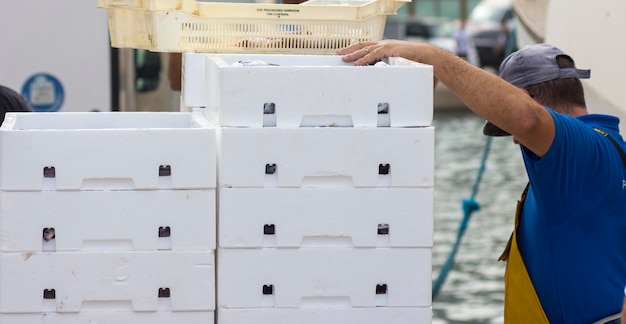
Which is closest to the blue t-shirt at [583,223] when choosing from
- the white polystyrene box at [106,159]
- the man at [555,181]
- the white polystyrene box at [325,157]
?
the man at [555,181]

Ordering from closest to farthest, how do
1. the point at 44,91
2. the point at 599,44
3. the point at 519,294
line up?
the point at 519,294 → the point at 599,44 → the point at 44,91

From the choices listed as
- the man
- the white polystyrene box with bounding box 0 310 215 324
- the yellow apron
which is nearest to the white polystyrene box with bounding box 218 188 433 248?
the white polystyrene box with bounding box 0 310 215 324

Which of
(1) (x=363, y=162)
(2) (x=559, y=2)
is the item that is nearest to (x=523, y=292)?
(1) (x=363, y=162)

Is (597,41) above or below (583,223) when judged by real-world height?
above

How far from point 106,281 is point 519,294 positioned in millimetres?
1565

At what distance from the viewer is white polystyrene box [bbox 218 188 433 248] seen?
11.4 ft

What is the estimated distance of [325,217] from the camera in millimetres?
3498

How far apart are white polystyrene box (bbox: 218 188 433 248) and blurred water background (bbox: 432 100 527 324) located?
24.1ft

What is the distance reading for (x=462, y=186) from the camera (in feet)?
59.5

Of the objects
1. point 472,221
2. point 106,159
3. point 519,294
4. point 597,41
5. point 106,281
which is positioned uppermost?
point 597,41

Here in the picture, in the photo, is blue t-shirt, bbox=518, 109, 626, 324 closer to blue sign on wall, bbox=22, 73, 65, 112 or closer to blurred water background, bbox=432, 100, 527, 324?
blue sign on wall, bbox=22, 73, 65, 112

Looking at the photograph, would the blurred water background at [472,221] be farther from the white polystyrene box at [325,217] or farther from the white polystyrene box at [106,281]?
the white polystyrene box at [106,281]

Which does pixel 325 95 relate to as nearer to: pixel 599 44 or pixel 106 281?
pixel 106 281

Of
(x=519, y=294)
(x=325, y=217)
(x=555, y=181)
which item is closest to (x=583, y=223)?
(x=555, y=181)
